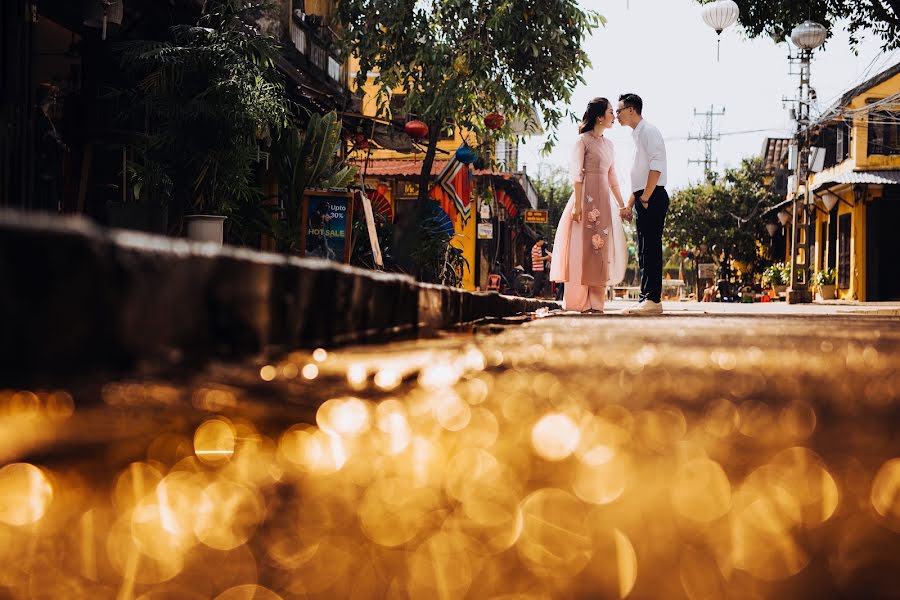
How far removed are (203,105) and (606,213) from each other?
3.86 meters

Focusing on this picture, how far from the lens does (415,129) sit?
53.2 feet

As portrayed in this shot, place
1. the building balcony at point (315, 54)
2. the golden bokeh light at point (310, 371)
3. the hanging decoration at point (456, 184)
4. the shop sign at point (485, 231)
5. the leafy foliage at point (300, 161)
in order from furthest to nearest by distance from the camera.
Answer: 1. the shop sign at point (485, 231)
2. the hanging decoration at point (456, 184)
3. the building balcony at point (315, 54)
4. the leafy foliage at point (300, 161)
5. the golden bokeh light at point (310, 371)

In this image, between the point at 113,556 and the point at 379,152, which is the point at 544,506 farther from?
the point at 379,152

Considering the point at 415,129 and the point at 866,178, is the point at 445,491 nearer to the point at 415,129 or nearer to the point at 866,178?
the point at 415,129

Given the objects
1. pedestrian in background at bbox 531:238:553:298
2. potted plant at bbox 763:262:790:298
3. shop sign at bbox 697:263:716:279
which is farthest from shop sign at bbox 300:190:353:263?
shop sign at bbox 697:263:716:279

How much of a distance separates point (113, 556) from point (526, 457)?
47 cm

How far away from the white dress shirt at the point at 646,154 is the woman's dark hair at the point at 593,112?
1.11 ft

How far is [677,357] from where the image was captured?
2.53m

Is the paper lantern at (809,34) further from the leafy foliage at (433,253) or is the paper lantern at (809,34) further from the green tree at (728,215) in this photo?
the green tree at (728,215)

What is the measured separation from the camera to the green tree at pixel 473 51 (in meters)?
14.6

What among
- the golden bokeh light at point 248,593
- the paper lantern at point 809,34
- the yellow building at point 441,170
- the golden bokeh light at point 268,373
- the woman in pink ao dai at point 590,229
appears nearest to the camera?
the golden bokeh light at point 248,593

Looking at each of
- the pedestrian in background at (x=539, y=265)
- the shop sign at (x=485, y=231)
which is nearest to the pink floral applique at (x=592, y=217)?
the pedestrian in background at (x=539, y=265)

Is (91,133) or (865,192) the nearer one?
(91,133)

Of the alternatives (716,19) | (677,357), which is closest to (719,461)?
(677,357)
